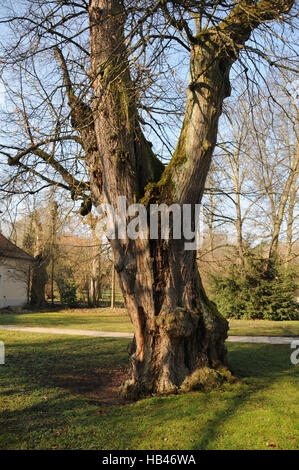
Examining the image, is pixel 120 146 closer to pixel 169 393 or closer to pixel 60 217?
pixel 169 393

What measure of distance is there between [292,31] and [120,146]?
9.91 ft

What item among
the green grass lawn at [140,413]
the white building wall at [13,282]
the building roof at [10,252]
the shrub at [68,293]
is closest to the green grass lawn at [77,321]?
the shrub at [68,293]

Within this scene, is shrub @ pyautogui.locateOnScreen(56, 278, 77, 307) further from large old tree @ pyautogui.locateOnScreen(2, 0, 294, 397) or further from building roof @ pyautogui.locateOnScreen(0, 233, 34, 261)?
large old tree @ pyautogui.locateOnScreen(2, 0, 294, 397)

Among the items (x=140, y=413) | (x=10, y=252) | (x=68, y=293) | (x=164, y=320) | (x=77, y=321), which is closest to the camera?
(x=140, y=413)

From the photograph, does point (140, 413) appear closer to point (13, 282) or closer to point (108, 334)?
point (108, 334)

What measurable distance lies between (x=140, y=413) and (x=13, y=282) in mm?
20747

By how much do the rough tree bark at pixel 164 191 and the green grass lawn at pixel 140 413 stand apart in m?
0.55

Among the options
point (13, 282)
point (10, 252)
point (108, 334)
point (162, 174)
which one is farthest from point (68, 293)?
point (162, 174)

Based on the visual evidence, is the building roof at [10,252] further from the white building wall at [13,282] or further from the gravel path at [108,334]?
the gravel path at [108,334]

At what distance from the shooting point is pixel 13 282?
78.0 ft

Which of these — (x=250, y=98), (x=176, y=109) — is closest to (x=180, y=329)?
(x=250, y=98)

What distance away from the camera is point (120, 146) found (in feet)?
20.0

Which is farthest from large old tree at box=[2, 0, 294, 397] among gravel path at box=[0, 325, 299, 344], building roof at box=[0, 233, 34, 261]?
building roof at box=[0, 233, 34, 261]

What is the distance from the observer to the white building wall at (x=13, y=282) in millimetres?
23109
